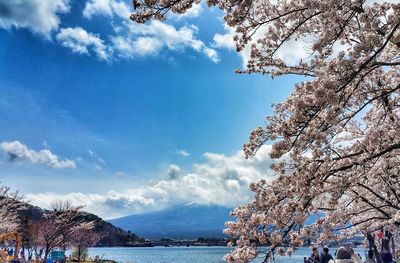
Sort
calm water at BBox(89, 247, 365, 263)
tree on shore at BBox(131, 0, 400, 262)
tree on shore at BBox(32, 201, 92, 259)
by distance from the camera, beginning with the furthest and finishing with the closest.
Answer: calm water at BBox(89, 247, 365, 263), tree on shore at BBox(32, 201, 92, 259), tree on shore at BBox(131, 0, 400, 262)

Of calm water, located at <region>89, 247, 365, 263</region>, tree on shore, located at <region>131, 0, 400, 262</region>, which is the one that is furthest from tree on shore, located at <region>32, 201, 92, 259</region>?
tree on shore, located at <region>131, 0, 400, 262</region>

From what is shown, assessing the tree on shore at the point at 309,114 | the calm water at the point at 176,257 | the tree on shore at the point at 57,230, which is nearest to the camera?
the tree on shore at the point at 309,114

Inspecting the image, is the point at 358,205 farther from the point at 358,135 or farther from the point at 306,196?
the point at 306,196

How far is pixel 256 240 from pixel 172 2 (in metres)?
3.53

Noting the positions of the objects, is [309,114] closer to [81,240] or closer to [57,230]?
[57,230]

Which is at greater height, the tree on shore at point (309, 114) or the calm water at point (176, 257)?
the tree on shore at point (309, 114)

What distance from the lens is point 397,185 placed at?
377 inches

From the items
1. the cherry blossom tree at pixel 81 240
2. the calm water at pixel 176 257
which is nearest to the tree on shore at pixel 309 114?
the calm water at pixel 176 257

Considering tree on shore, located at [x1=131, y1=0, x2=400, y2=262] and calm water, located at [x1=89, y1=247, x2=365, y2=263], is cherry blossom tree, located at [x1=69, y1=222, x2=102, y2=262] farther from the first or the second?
tree on shore, located at [x1=131, y1=0, x2=400, y2=262]

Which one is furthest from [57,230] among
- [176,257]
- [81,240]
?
[176,257]

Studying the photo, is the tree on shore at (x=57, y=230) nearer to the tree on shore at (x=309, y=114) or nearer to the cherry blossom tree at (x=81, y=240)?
the cherry blossom tree at (x=81, y=240)

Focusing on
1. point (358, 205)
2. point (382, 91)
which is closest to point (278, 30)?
point (382, 91)

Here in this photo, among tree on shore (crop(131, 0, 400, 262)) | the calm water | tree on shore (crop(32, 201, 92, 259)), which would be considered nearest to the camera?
tree on shore (crop(131, 0, 400, 262))

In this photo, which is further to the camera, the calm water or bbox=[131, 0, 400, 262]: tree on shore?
the calm water
